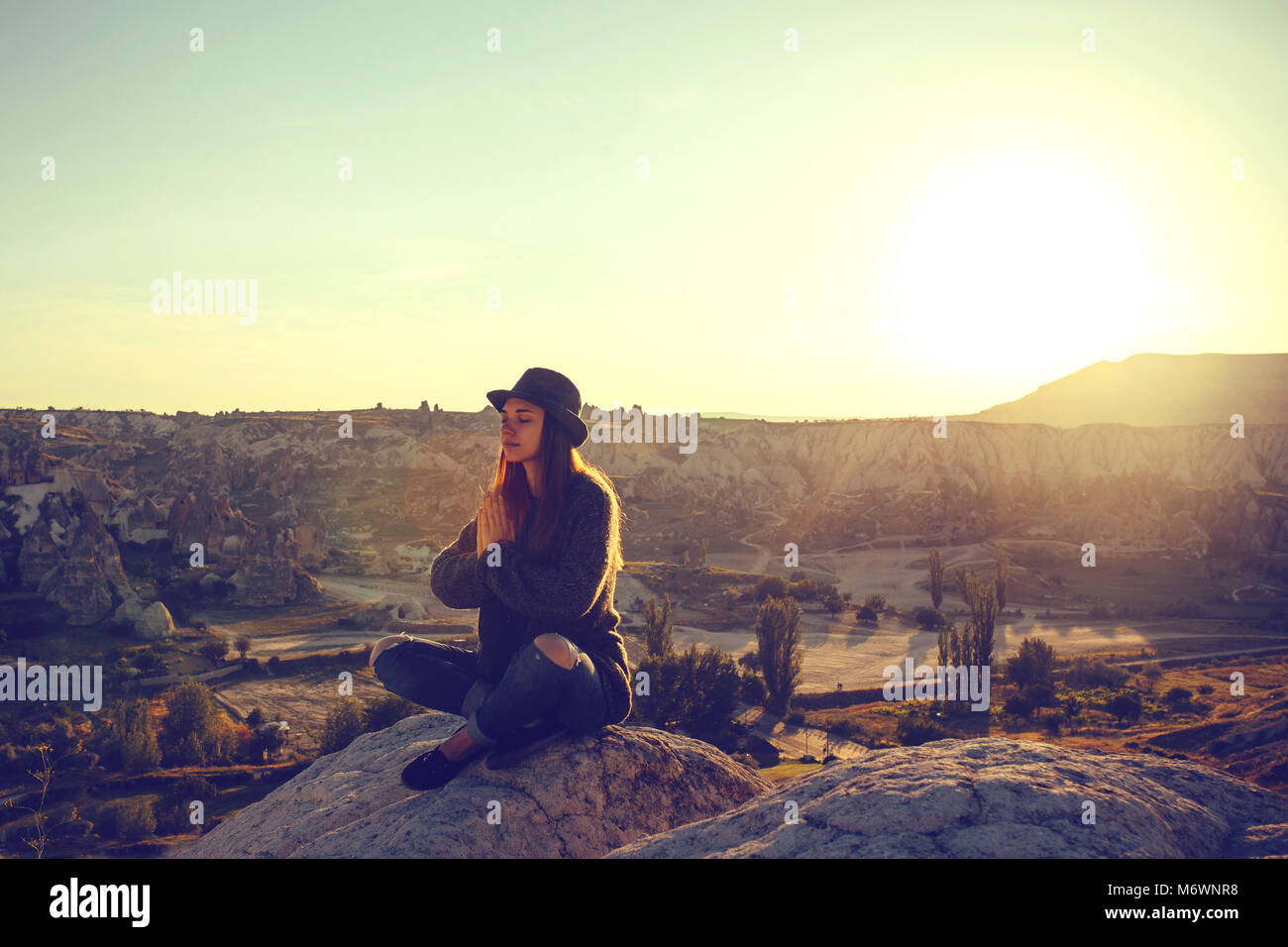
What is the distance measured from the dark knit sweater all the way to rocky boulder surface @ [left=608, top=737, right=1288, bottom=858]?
122cm

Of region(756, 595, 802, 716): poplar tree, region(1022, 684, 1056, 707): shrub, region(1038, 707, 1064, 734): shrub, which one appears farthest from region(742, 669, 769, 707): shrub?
region(1038, 707, 1064, 734): shrub

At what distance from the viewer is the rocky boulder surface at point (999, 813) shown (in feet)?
11.0

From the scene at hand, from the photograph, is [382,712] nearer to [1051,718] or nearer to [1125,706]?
[1051,718]

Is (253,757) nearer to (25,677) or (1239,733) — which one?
(25,677)

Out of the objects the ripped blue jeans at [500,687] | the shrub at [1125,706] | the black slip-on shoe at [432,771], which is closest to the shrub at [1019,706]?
the shrub at [1125,706]

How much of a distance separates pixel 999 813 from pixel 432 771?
10.6 ft

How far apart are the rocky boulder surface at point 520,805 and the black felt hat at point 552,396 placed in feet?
6.42

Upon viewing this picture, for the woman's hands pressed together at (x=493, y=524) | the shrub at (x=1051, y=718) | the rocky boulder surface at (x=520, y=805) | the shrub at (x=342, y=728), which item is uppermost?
the woman's hands pressed together at (x=493, y=524)

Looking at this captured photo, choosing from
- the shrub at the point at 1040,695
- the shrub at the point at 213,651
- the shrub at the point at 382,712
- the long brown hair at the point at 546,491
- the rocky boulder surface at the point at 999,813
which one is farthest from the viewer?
the shrub at the point at 213,651

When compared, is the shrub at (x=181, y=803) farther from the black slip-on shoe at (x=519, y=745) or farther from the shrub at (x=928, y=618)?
the shrub at (x=928, y=618)

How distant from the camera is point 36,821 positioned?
874 inches

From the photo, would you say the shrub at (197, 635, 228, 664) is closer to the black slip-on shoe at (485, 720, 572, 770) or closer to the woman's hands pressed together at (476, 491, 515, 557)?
the black slip-on shoe at (485, 720, 572, 770)

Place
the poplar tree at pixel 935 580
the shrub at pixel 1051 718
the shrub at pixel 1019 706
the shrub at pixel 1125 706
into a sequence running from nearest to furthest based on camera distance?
the shrub at pixel 1051 718, the shrub at pixel 1125 706, the shrub at pixel 1019 706, the poplar tree at pixel 935 580
